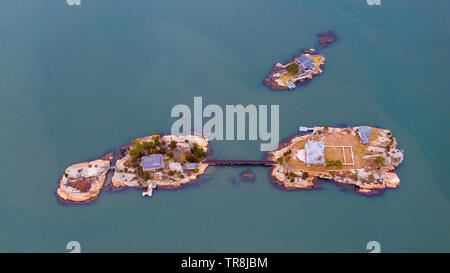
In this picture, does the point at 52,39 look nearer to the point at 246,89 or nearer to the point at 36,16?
the point at 36,16

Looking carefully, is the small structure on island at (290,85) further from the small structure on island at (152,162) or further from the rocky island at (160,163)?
the small structure on island at (152,162)

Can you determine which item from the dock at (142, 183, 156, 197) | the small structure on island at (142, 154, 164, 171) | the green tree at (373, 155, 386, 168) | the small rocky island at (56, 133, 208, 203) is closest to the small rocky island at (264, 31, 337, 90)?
the small rocky island at (56, 133, 208, 203)

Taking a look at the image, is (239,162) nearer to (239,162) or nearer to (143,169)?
(239,162)

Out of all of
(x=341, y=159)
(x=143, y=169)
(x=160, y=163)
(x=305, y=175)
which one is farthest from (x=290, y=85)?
(x=143, y=169)

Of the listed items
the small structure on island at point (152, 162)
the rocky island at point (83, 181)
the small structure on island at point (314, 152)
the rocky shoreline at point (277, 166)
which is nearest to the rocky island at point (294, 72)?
the rocky shoreline at point (277, 166)

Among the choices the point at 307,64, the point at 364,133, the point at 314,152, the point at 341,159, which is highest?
the point at 307,64

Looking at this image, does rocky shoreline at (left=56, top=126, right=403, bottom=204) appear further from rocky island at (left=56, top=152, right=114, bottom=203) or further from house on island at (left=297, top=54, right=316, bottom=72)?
house on island at (left=297, top=54, right=316, bottom=72)

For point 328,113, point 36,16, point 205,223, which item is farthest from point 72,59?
point 328,113
